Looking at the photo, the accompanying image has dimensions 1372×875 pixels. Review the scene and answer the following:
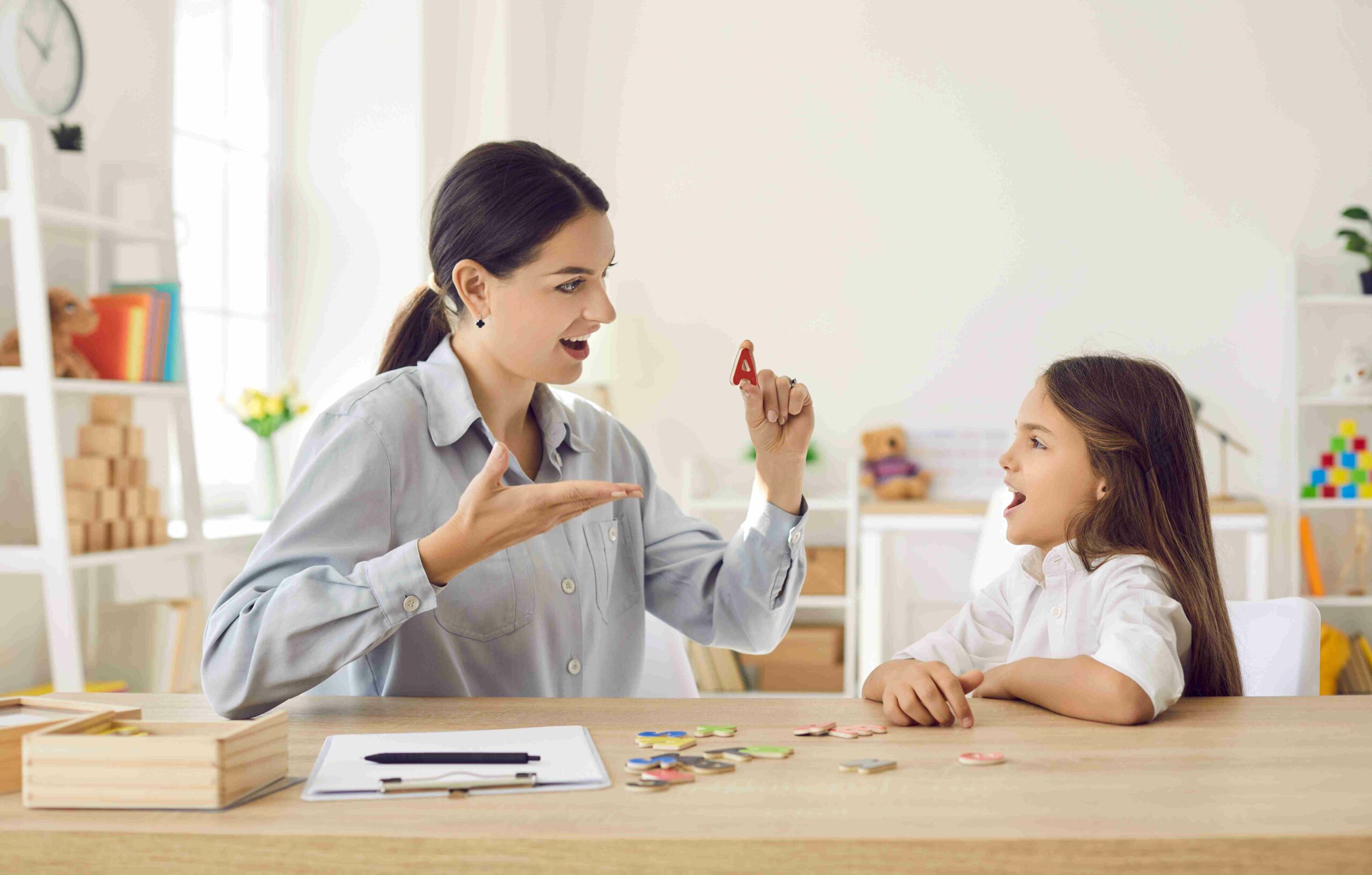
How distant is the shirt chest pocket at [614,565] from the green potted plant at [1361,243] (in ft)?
12.5

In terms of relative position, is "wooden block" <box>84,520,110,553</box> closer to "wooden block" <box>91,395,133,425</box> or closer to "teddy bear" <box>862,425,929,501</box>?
"wooden block" <box>91,395,133,425</box>

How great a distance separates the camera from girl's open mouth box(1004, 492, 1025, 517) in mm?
1554

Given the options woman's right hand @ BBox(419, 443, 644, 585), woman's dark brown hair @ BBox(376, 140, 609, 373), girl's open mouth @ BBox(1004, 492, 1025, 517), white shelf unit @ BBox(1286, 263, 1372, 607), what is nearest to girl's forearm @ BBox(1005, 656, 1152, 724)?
girl's open mouth @ BBox(1004, 492, 1025, 517)

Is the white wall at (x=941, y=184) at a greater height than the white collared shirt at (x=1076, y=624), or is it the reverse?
the white wall at (x=941, y=184)

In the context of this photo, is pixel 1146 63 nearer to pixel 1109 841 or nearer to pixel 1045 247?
pixel 1045 247

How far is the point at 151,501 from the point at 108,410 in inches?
10.6

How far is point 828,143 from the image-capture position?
4.93m

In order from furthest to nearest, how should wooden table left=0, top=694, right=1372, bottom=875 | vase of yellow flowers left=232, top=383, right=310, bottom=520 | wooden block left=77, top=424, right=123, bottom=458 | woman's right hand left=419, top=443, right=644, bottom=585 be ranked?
vase of yellow flowers left=232, top=383, right=310, bottom=520 → wooden block left=77, top=424, right=123, bottom=458 → woman's right hand left=419, top=443, right=644, bottom=585 → wooden table left=0, top=694, right=1372, bottom=875

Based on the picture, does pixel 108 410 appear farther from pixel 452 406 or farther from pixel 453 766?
pixel 453 766

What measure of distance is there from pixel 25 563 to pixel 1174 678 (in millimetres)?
2339

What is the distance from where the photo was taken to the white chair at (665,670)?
1668mm

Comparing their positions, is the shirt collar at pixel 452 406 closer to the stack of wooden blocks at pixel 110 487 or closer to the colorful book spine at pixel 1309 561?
the stack of wooden blocks at pixel 110 487

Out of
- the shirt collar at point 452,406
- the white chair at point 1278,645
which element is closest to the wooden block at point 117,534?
the shirt collar at point 452,406

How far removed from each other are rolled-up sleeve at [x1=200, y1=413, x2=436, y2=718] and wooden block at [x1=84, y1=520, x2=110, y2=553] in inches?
62.1
